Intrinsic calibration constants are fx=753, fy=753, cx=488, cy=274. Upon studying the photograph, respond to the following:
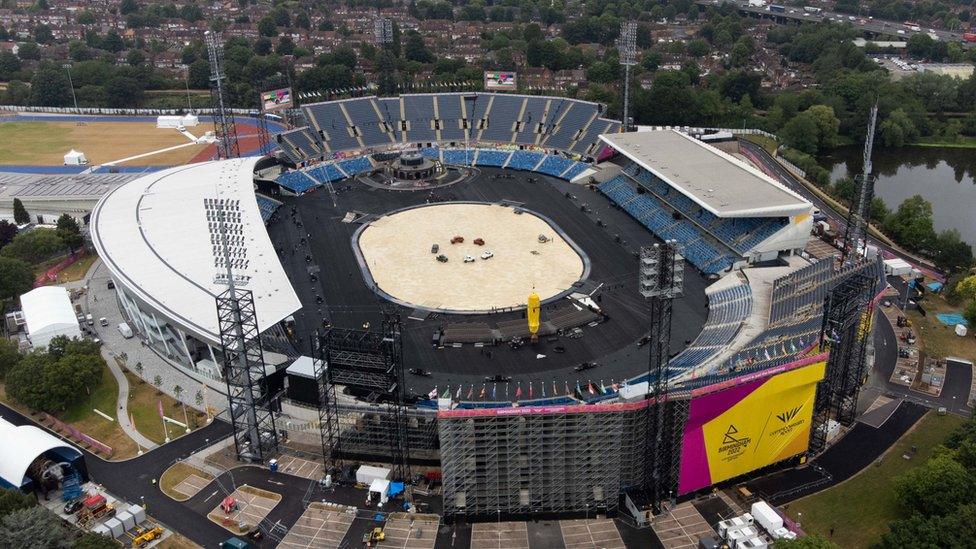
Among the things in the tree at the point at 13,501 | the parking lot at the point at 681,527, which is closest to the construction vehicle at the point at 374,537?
the parking lot at the point at 681,527

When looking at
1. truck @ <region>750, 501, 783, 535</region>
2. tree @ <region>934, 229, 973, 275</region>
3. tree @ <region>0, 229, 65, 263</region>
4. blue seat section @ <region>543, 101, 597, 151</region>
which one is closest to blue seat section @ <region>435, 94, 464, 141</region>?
blue seat section @ <region>543, 101, 597, 151</region>

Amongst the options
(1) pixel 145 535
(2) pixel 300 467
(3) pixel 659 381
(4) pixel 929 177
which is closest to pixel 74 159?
(2) pixel 300 467

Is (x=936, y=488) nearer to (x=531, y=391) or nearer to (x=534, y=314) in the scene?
(x=531, y=391)

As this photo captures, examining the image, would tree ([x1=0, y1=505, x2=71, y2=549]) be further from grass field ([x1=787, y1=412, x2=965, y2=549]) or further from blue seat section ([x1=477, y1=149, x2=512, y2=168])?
blue seat section ([x1=477, y1=149, x2=512, y2=168])

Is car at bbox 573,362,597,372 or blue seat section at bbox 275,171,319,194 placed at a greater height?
blue seat section at bbox 275,171,319,194

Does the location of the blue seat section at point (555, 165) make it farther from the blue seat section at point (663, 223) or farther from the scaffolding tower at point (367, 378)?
the scaffolding tower at point (367, 378)

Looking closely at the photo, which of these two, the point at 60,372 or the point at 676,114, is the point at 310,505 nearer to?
the point at 60,372

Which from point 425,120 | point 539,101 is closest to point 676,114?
point 539,101
